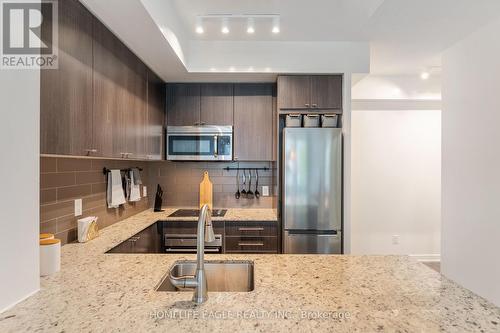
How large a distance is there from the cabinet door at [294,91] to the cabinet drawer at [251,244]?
4.41 feet

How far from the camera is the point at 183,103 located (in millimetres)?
3152

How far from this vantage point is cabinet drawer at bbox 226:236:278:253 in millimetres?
2766

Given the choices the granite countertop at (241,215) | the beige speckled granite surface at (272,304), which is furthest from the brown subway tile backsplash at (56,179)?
the granite countertop at (241,215)

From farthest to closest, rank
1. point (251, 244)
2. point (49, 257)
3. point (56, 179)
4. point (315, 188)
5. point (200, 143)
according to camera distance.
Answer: point (200, 143)
point (251, 244)
point (315, 188)
point (56, 179)
point (49, 257)

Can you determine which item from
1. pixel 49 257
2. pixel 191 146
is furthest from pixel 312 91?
pixel 49 257

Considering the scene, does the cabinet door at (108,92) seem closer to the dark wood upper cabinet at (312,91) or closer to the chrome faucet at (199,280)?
the chrome faucet at (199,280)

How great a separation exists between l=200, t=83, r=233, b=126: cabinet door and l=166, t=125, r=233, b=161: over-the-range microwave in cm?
10

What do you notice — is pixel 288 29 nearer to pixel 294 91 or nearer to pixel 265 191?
pixel 294 91

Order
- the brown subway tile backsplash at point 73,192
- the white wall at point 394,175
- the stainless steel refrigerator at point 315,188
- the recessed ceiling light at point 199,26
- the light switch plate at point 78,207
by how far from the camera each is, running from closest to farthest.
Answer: the brown subway tile backsplash at point 73,192
the light switch plate at point 78,207
the recessed ceiling light at point 199,26
the stainless steel refrigerator at point 315,188
the white wall at point 394,175

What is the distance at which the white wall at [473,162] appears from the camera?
222 centimetres

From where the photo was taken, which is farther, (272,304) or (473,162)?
(473,162)

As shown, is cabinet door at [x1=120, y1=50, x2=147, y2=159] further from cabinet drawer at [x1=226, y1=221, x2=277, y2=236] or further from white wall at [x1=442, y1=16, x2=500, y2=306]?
white wall at [x1=442, y1=16, x2=500, y2=306]

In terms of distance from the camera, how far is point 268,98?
3135 millimetres

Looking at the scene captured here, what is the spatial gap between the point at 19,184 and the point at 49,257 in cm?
44
